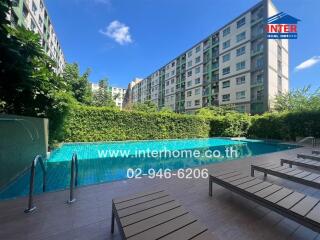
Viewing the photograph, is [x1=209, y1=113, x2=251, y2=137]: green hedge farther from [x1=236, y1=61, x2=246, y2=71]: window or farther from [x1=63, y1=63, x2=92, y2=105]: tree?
[x1=63, y1=63, x2=92, y2=105]: tree

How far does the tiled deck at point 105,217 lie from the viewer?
7.94 ft

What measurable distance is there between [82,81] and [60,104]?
1507cm

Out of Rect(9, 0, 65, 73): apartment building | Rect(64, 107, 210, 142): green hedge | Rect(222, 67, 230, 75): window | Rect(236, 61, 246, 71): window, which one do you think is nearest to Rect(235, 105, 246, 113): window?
Rect(236, 61, 246, 71): window

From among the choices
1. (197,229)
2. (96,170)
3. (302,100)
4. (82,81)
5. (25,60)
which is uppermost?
(82,81)

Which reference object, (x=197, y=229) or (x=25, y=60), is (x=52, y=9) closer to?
(x=25, y=60)

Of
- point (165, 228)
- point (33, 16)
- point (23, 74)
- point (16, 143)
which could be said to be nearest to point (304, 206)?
point (165, 228)

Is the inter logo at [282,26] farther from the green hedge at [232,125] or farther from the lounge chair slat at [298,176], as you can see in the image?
the lounge chair slat at [298,176]

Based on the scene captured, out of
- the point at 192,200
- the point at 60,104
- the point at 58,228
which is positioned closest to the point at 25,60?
the point at 60,104

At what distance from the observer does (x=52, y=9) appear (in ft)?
95.5

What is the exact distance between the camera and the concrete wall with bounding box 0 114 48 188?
14.4 feet

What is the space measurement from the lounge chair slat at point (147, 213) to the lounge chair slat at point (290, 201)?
1.54 metres

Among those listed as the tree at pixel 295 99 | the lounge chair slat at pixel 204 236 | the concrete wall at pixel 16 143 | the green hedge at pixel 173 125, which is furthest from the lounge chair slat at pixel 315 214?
the tree at pixel 295 99

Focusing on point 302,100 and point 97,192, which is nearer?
point 97,192

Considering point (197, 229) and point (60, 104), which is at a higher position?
point (60, 104)
